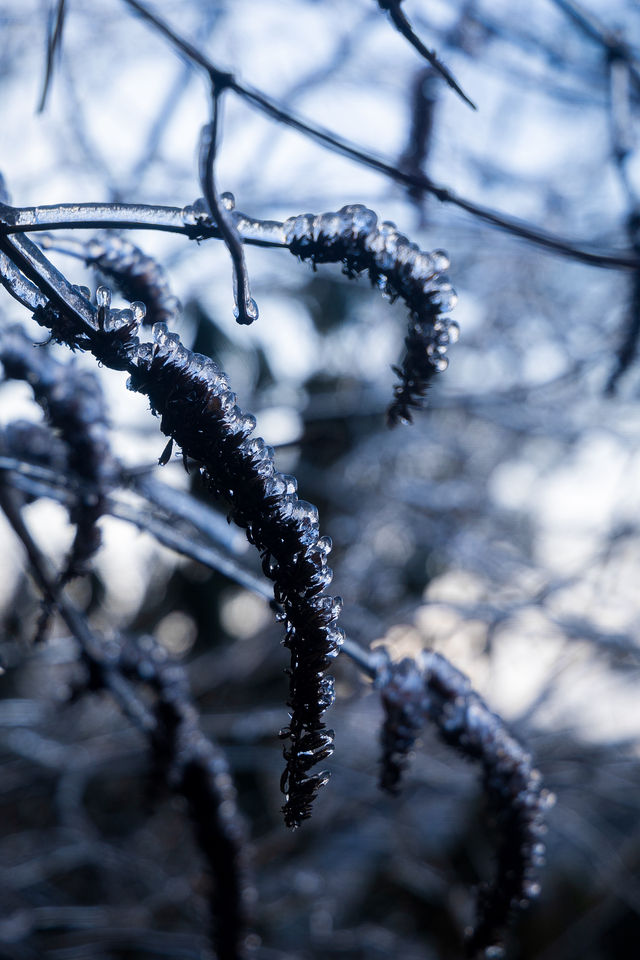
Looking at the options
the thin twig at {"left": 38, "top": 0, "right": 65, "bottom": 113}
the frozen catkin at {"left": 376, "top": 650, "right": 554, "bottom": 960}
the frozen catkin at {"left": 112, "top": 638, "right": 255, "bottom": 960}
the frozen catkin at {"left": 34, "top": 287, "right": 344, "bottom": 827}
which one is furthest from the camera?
the frozen catkin at {"left": 112, "top": 638, "right": 255, "bottom": 960}

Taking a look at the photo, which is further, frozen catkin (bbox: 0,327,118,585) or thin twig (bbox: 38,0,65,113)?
frozen catkin (bbox: 0,327,118,585)

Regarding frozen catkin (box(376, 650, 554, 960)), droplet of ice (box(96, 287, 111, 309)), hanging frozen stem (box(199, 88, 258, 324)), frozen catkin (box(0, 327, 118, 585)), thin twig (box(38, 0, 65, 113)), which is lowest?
frozen catkin (box(376, 650, 554, 960))

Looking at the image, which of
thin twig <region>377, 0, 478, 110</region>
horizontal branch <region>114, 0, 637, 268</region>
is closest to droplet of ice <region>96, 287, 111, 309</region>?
horizontal branch <region>114, 0, 637, 268</region>

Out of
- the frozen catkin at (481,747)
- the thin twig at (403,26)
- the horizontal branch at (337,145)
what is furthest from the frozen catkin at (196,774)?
the thin twig at (403,26)

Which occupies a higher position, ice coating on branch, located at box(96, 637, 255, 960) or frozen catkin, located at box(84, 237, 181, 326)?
frozen catkin, located at box(84, 237, 181, 326)

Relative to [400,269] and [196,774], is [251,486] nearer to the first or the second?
[400,269]

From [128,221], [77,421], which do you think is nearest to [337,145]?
[128,221]

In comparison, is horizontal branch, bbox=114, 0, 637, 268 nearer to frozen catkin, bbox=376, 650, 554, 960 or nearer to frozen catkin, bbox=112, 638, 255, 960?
frozen catkin, bbox=376, 650, 554, 960
